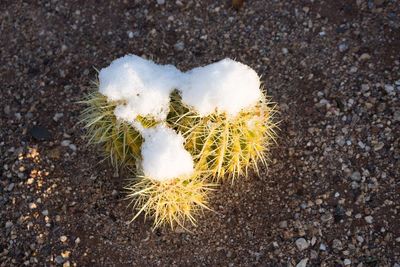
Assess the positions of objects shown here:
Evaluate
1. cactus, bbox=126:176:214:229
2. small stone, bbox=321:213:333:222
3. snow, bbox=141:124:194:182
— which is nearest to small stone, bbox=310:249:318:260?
small stone, bbox=321:213:333:222

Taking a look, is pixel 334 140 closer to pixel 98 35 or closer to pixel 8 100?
pixel 98 35

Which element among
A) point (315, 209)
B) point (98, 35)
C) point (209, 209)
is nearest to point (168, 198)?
point (209, 209)

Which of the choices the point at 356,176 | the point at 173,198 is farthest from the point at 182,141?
the point at 356,176

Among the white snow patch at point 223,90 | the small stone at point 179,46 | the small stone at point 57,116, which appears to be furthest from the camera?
the small stone at point 179,46

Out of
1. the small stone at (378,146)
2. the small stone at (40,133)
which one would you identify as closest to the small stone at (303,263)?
the small stone at (378,146)

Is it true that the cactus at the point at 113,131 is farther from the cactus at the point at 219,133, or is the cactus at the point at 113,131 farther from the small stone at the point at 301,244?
the small stone at the point at 301,244

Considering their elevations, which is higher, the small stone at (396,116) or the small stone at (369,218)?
the small stone at (396,116)

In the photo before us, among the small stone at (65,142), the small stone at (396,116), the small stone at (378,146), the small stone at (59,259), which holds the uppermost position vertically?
the small stone at (65,142)
